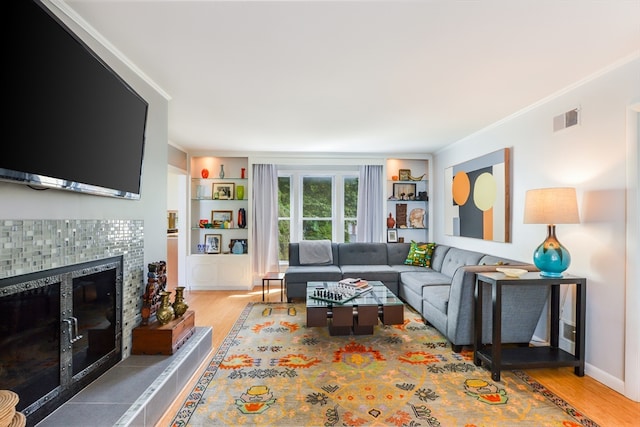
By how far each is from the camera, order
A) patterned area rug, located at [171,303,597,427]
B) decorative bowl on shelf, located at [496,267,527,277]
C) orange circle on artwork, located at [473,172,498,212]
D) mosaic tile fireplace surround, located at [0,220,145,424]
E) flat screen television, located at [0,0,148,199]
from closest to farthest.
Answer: flat screen television, located at [0,0,148,199], mosaic tile fireplace surround, located at [0,220,145,424], patterned area rug, located at [171,303,597,427], decorative bowl on shelf, located at [496,267,527,277], orange circle on artwork, located at [473,172,498,212]

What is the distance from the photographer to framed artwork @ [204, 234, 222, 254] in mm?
5492

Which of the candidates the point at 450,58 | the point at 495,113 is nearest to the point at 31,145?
the point at 450,58

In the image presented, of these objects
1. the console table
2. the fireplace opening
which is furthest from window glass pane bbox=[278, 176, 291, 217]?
the console table

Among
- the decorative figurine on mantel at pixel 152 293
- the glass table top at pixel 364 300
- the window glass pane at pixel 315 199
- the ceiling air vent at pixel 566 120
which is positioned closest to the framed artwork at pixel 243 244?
the window glass pane at pixel 315 199

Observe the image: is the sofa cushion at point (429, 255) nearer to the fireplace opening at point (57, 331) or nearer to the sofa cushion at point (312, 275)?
the sofa cushion at point (312, 275)

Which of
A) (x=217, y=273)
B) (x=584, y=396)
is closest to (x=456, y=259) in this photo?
(x=584, y=396)

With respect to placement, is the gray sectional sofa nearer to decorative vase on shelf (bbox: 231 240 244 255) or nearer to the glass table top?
the glass table top

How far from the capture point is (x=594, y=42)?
2.03 m

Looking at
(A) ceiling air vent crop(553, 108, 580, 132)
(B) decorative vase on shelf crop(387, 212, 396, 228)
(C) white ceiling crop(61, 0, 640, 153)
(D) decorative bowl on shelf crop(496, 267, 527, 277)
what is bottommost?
(D) decorative bowl on shelf crop(496, 267, 527, 277)

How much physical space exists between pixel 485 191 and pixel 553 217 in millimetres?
1539

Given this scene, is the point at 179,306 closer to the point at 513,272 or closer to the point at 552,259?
the point at 513,272

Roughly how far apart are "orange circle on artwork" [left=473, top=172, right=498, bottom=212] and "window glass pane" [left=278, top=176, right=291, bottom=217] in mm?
3088

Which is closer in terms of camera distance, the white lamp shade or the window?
the white lamp shade

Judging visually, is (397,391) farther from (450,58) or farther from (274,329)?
(450,58)
